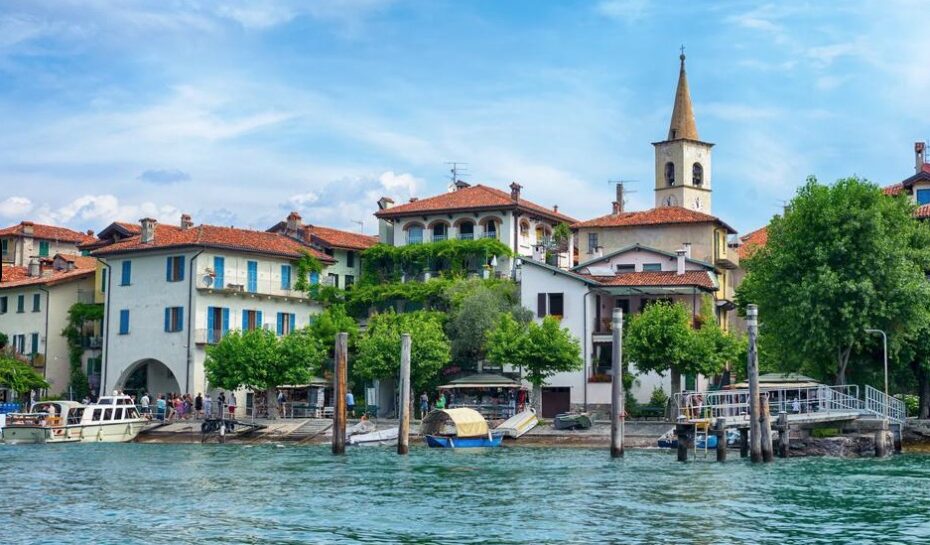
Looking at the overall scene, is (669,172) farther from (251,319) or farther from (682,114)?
(251,319)

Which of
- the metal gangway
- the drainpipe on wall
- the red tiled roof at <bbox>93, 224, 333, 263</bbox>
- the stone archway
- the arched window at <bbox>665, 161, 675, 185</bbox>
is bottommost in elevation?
the metal gangway

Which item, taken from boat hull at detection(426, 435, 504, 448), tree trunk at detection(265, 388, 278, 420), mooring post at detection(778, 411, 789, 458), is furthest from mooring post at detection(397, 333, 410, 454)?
tree trunk at detection(265, 388, 278, 420)

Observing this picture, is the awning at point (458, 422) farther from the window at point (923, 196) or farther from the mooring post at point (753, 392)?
the window at point (923, 196)

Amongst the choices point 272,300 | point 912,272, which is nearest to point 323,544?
point 912,272

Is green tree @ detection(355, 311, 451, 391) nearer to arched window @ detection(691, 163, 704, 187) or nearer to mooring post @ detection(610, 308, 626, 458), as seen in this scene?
mooring post @ detection(610, 308, 626, 458)

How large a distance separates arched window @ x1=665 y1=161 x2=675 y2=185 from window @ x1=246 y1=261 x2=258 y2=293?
41444 millimetres

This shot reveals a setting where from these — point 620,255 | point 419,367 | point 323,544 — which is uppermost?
point 620,255

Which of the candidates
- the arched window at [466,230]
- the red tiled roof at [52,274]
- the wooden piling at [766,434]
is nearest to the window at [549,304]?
the arched window at [466,230]

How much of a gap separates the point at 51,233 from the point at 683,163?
157 feet

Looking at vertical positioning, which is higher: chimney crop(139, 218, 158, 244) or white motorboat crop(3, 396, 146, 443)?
chimney crop(139, 218, 158, 244)

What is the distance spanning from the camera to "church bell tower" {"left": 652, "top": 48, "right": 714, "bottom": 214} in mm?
102875

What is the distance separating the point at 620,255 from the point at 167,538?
49574mm

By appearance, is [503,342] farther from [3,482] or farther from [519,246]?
[3,482]

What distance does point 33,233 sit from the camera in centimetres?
9600
